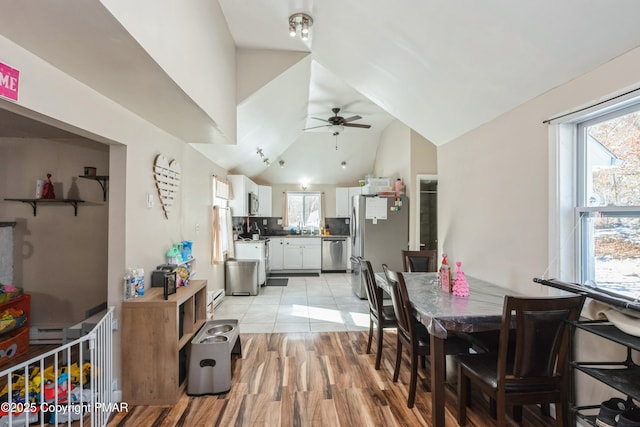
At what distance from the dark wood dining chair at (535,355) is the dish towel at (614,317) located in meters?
0.12

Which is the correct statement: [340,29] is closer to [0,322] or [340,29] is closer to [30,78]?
[30,78]

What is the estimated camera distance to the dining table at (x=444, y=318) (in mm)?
1895

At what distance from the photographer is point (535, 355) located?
166 cm

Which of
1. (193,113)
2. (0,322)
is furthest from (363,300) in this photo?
(0,322)

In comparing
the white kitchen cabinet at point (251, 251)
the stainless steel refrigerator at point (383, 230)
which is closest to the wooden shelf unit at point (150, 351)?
the stainless steel refrigerator at point (383, 230)

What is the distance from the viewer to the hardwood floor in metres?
2.09

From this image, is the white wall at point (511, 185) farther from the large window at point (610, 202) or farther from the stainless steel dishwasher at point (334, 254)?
the stainless steel dishwasher at point (334, 254)

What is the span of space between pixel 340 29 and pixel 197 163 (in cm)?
243

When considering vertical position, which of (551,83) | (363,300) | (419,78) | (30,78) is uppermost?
(419,78)

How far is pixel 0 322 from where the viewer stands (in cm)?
278

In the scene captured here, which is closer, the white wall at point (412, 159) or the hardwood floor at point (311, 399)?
the hardwood floor at point (311, 399)

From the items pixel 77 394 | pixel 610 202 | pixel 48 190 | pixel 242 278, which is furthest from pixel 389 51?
pixel 242 278

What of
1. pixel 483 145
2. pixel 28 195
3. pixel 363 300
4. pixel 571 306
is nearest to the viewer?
pixel 571 306

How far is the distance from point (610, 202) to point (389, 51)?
189 cm
